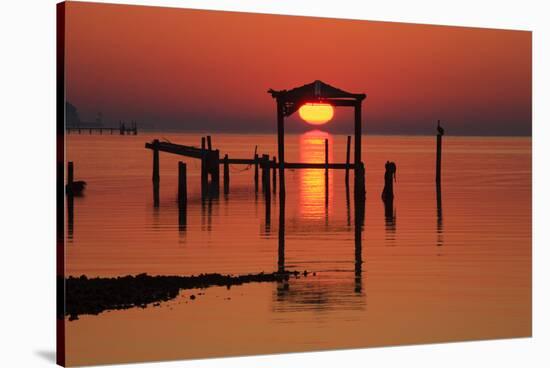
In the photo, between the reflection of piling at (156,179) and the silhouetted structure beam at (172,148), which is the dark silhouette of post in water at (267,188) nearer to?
the silhouetted structure beam at (172,148)

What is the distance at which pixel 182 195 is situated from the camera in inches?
615

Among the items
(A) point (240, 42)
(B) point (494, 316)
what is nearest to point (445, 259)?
(B) point (494, 316)

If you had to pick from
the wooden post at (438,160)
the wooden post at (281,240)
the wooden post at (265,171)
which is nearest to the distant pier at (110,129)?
the wooden post at (281,240)

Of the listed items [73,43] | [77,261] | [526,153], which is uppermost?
[73,43]

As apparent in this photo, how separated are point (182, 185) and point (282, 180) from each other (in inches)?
47.5

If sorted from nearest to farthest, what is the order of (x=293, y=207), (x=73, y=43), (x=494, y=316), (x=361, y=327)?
1. (x=73, y=43)
2. (x=361, y=327)
3. (x=494, y=316)
4. (x=293, y=207)

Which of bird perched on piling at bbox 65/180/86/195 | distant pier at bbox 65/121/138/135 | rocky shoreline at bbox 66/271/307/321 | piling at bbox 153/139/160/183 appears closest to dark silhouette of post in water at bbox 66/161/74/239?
bird perched on piling at bbox 65/180/86/195

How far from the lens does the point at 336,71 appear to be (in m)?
13.0

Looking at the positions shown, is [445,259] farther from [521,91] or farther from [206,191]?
[206,191]

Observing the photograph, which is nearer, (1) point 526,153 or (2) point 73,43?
(2) point 73,43

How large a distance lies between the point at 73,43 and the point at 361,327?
11.9ft

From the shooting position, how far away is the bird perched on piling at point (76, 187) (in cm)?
1135

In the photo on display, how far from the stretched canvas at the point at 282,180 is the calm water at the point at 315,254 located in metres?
0.02

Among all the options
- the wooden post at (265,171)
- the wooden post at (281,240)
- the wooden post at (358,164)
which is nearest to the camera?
the wooden post at (281,240)
